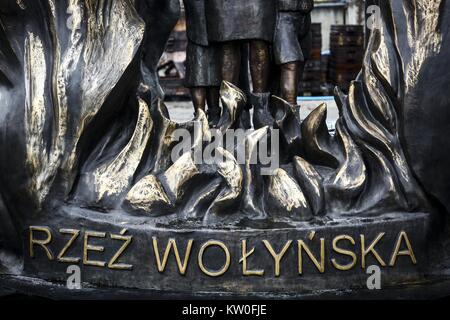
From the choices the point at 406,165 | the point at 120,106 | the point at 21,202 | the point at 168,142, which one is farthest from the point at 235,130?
the point at 21,202

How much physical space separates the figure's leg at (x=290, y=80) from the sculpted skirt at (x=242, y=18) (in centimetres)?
18

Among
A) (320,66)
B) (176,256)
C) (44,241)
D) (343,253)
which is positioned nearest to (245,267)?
(176,256)

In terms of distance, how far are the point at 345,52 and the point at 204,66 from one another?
665 centimetres

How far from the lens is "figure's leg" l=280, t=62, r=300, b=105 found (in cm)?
379

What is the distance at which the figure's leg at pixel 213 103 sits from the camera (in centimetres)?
403

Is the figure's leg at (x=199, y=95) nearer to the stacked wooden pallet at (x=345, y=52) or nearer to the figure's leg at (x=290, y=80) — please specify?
the figure's leg at (x=290, y=80)

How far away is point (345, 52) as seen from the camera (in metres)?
10.3

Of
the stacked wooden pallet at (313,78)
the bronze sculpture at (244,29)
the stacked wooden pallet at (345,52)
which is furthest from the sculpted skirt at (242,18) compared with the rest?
the stacked wooden pallet at (345,52)

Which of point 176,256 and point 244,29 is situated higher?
point 244,29

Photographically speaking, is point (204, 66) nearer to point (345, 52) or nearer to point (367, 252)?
point (367, 252)

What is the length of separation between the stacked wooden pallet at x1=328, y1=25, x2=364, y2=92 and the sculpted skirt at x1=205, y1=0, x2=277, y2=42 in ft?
21.5

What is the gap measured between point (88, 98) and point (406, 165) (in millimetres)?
1425

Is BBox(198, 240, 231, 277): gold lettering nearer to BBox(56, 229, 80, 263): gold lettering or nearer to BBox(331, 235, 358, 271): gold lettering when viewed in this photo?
BBox(331, 235, 358, 271): gold lettering

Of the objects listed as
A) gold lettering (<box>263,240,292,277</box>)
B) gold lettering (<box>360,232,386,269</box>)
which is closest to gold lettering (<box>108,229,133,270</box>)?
gold lettering (<box>263,240,292,277</box>)
